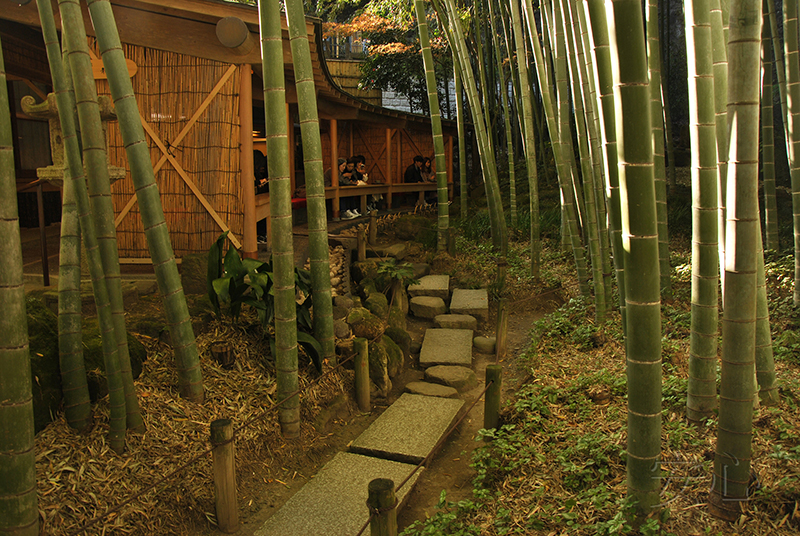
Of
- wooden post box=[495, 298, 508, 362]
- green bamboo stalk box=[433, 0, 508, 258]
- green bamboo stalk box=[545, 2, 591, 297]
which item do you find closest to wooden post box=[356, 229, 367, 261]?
green bamboo stalk box=[433, 0, 508, 258]

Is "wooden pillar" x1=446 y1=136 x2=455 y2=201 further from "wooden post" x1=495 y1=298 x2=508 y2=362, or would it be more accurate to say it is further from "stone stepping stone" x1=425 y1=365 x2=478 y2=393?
"stone stepping stone" x1=425 y1=365 x2=478 y2=393

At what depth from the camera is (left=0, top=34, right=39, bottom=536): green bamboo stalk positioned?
4.49 ft

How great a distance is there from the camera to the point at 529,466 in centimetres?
235

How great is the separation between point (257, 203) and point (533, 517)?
14.4 ft

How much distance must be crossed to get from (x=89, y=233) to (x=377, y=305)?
103 inches

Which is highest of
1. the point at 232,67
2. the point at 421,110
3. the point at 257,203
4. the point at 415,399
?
the point at 421,110

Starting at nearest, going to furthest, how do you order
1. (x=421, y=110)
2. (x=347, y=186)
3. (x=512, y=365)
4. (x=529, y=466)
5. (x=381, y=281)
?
(x=529, y=466), (x=512, y=365), (x=381, y=281), (x=347, y=186), (x=421, y=110)

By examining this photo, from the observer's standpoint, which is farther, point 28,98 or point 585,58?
point 585,58

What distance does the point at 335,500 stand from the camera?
2.52 metres

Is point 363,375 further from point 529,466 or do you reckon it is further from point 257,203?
point 257,203

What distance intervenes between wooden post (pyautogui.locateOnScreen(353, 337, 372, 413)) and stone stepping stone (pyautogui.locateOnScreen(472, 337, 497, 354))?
1.44m

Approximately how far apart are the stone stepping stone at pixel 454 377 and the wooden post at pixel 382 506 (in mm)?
2238

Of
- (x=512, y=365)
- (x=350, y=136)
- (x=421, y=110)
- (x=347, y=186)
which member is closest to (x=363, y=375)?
(x=512, y=365)

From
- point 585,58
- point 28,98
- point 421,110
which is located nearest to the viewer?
point 28,98
